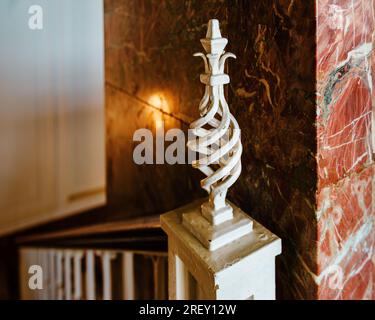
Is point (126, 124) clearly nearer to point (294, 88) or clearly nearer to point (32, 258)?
point (32, 258)

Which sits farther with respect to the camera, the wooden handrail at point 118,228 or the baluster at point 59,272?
the baluster at point 59,272

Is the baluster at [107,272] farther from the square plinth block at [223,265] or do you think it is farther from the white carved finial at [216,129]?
the white carved finial at [216,129]

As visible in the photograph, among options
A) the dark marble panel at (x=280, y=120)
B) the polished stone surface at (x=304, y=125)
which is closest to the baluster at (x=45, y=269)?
the polished stone surface at (x=304, y=125)

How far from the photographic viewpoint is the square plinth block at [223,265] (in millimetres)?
1541

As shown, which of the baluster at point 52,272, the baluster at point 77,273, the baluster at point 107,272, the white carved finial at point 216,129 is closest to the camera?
the white carved finial at point 216,129

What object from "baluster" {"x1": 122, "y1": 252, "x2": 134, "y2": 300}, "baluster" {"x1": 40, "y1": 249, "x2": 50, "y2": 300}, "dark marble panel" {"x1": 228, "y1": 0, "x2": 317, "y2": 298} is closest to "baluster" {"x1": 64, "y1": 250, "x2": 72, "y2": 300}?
"baluster" {"x1": 40, "y1": 249, "x2": 50, "y2": 300}

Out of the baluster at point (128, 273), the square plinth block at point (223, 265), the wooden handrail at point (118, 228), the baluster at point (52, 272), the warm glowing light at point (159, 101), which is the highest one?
the warm glowing light at point (159, 101)

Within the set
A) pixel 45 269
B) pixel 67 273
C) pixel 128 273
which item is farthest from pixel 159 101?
pixel 45 269

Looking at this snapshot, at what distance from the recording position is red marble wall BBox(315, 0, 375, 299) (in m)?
1.58

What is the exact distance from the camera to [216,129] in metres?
1.59

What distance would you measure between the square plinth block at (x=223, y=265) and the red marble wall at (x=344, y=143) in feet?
0.57

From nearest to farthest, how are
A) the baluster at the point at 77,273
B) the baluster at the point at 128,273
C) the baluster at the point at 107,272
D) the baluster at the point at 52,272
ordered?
the baluster at the point at 128,273 → the baluster at the point at 107,272 → the baluster at the point at 77,273 → the baluster at the point at 52,272

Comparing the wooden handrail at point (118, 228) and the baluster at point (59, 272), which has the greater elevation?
the wooden handrail at point (118, 228)

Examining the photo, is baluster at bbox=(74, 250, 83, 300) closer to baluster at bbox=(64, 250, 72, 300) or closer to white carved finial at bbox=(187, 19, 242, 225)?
baluster at bbox=(64, 250, 72, 300)
